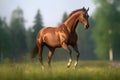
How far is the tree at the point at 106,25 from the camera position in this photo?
53.2m

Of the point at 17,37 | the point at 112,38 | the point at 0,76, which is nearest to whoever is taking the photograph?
the point at 0,76

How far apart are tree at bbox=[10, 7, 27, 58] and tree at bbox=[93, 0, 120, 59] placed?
1471 centimetres

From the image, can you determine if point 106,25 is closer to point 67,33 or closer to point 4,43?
point 4,43

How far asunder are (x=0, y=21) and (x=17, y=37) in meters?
10.0

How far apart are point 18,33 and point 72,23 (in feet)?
187

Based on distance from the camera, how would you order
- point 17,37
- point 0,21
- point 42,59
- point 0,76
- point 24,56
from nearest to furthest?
point 0,76, point 24,56, point 42,59, point 0,21, point 17,37

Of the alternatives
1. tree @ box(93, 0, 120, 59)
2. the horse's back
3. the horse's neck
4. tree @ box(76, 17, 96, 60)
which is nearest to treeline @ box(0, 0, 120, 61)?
tree @ box(93, 0, 120, 59)

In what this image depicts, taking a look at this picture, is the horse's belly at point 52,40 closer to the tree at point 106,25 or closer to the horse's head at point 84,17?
the horse's head at point 84,17

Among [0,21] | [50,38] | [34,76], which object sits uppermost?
[0,21]

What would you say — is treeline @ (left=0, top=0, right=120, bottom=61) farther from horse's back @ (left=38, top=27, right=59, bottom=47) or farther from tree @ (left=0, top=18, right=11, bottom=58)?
horse's back @ (left=38, top=27, right=59, bottom=47)

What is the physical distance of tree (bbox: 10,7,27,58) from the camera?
6712 centimetres

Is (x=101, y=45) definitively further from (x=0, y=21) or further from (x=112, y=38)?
(x=0, y=21)

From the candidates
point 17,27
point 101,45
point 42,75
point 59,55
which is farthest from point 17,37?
point 42,75

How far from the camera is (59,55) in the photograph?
251ft
